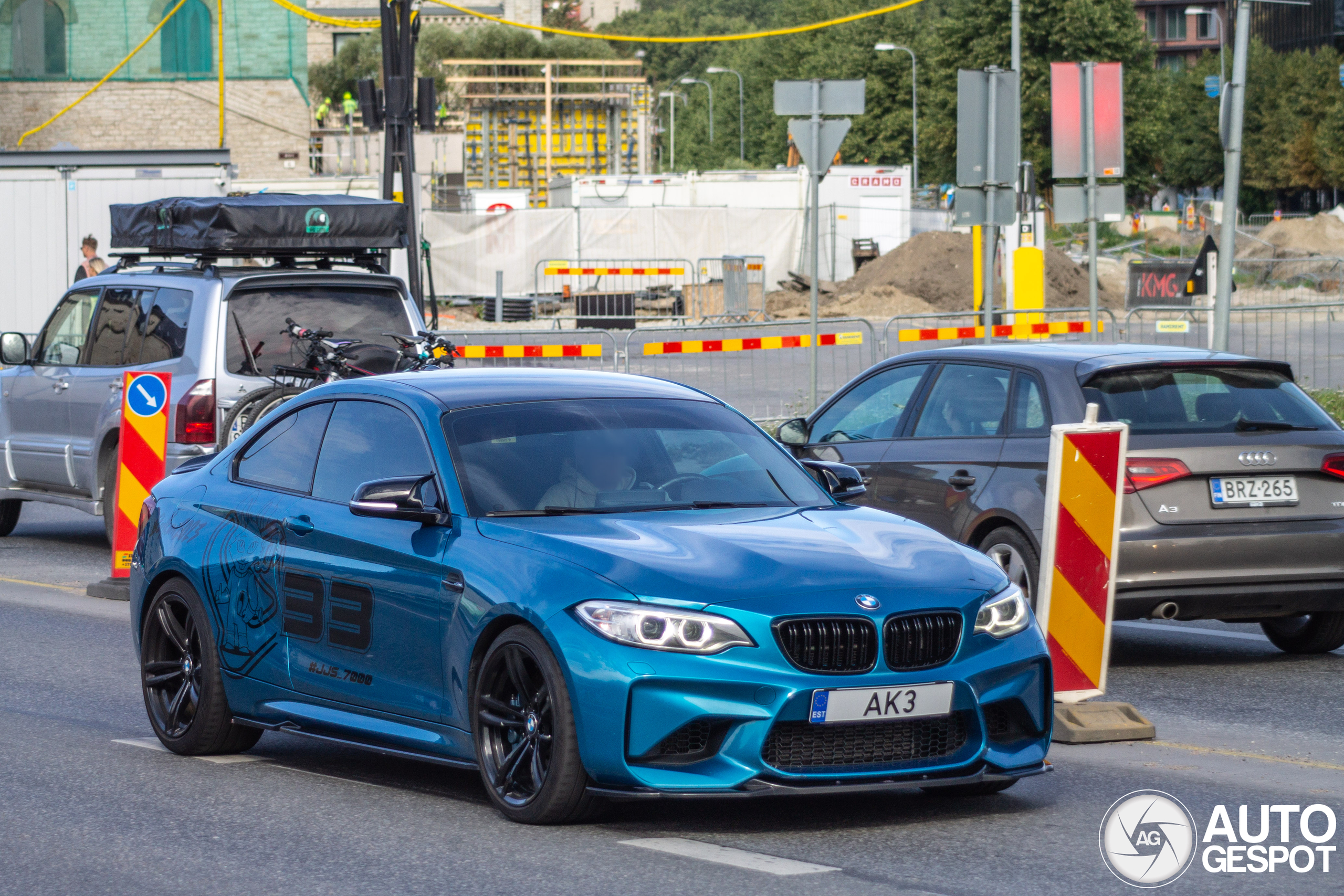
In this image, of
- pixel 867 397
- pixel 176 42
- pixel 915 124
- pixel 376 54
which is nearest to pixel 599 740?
pixel 867 397

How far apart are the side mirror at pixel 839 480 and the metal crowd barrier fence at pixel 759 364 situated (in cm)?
1333

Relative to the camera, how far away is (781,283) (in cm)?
4975

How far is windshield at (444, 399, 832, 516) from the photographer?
21.0 feet

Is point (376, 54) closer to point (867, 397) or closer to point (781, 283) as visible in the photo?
point (781, 283)

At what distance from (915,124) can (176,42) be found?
2970cm

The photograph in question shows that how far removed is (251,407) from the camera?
40.2 feet

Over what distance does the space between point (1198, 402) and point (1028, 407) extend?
80 cm

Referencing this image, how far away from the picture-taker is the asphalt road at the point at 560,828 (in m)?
5.34

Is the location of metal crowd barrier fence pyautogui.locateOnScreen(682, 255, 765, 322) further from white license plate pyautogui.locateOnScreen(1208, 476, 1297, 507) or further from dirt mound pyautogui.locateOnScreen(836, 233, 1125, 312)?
white license plate pyautogui.locateOnScreen(1208, 476, 1297, 507)

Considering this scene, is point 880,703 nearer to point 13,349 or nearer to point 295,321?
point 295,321

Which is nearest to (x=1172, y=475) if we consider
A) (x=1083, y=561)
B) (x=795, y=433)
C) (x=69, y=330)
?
(x=1083, y=561)

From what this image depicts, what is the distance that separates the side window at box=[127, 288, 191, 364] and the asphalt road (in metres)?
4.52

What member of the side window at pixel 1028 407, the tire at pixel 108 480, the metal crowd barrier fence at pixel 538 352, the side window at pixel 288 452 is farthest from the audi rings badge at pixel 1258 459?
the metal crowd barrier fence at pixel 538 352

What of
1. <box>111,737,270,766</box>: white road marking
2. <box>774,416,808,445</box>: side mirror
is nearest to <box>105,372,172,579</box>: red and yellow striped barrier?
<box>774,416,808,445</box>: side mirror
